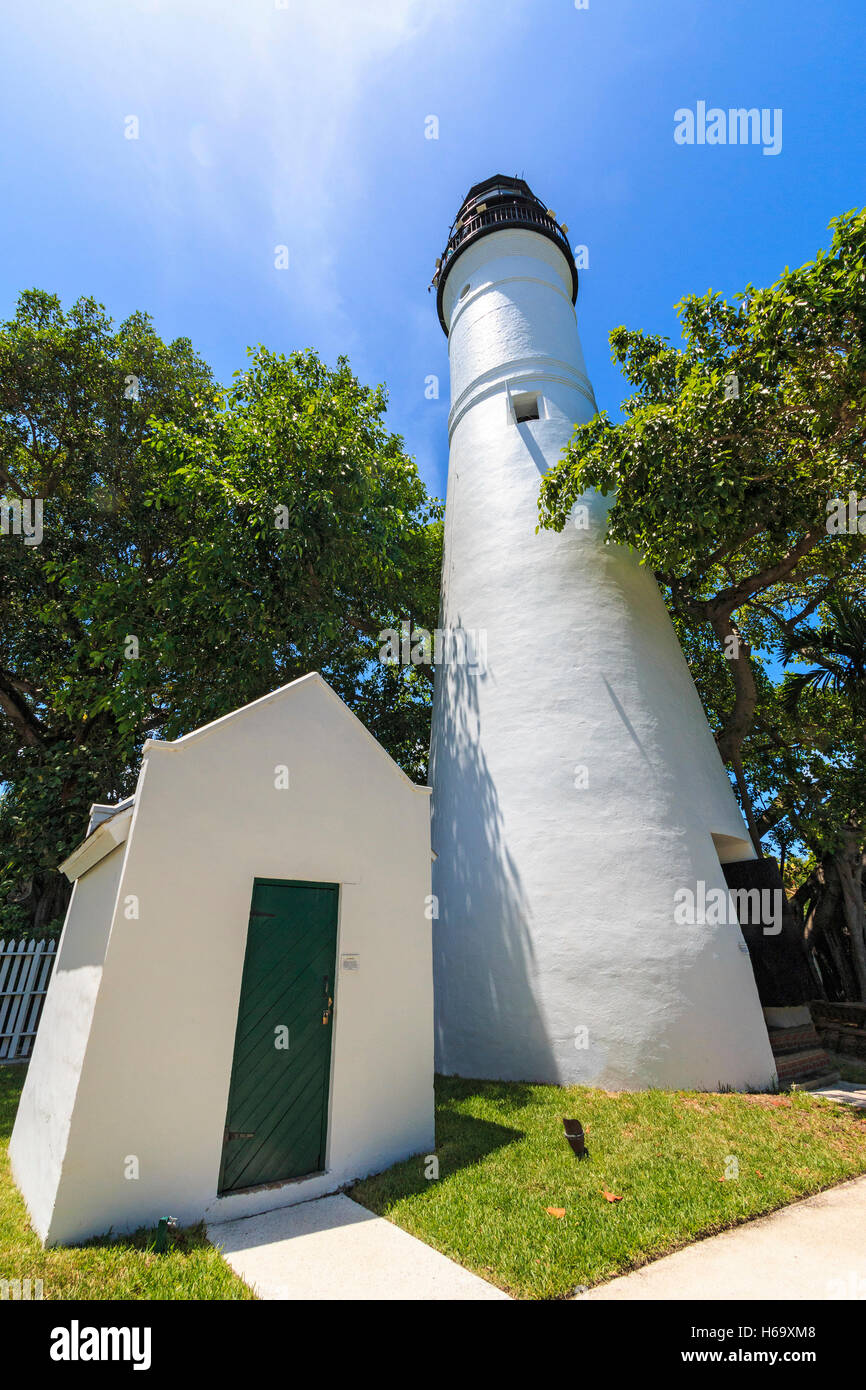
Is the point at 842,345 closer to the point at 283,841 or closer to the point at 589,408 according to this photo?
the point at 589,408

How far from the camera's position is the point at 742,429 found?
8477 millimetres

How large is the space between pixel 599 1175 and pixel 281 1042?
302 centimetres

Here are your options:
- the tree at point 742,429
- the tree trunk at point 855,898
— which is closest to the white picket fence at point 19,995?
the tree at point 742,429

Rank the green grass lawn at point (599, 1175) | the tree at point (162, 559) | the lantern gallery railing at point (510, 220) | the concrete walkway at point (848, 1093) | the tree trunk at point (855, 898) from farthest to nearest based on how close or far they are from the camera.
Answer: the lantern gallery railing at point (510, 220) < the tree trunk at point (855, 898) < the tree at point (162, 559) < the concrete walkway at point (848, 1093) < the green grass lawn at point (599, 1175)

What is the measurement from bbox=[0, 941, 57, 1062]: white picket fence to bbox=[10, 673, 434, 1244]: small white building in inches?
225

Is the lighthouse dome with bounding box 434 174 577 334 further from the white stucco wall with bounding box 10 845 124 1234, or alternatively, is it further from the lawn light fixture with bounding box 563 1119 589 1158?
the lawn light fixture with bounding box 563 1119 589 1158

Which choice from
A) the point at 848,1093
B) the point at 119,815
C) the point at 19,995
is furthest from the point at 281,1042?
the point at 19,995

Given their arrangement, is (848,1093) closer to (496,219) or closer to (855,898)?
(855,898)

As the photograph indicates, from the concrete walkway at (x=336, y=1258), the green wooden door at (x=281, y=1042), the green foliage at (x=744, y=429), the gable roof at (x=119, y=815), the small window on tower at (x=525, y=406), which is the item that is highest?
the small window on tower at (x=525, y=406)

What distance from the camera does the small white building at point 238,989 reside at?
4391mm

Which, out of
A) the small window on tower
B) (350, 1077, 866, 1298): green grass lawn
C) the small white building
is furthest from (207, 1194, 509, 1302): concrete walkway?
the small window on tower

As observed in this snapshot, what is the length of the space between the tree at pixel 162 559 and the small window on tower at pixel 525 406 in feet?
9.69

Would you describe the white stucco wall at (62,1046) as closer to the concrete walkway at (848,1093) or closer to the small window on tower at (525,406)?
the concrete walkway at (848,1093)
